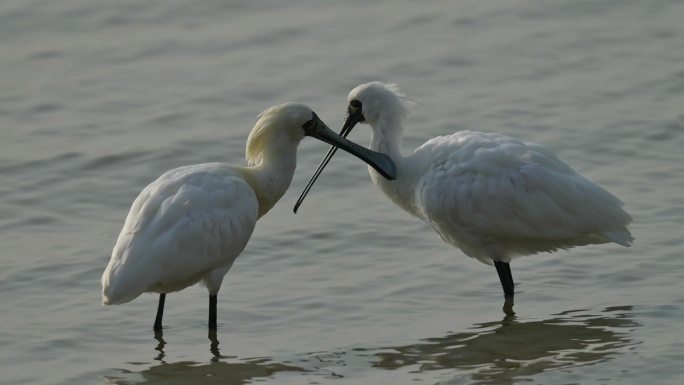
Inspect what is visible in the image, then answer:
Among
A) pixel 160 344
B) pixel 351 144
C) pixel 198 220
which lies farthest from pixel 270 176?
pixel 160 344

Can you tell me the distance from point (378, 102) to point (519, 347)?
3019 millimetres

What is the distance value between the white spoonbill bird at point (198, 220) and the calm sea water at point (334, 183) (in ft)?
1.81

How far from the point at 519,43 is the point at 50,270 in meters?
7.49

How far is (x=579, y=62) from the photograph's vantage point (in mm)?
17203

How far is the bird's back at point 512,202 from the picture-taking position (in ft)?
37.2

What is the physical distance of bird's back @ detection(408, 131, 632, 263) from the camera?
11328mm

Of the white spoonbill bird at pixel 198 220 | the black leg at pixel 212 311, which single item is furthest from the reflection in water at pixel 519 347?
the white spoonbill bird at pixel 198 220

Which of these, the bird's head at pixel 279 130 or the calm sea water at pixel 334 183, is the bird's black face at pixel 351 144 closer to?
the bird's head at pixel 279 130

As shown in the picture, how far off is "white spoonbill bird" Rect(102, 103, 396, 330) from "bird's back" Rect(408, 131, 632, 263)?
3.87 ft

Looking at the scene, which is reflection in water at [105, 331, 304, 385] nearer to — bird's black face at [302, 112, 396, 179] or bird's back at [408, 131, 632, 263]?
bird's back at [408, 131, 632, 263]

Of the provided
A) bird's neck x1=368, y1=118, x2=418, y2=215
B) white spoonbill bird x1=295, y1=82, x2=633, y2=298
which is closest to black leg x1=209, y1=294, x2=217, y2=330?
white spoonbill bird x1=295, y1=82, x2=633, y2=298

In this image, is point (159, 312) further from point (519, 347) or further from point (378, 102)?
point (378, 102)

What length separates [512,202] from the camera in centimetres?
1139

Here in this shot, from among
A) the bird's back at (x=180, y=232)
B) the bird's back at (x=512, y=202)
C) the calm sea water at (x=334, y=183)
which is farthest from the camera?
the bird's back at (x=512, y=202)
